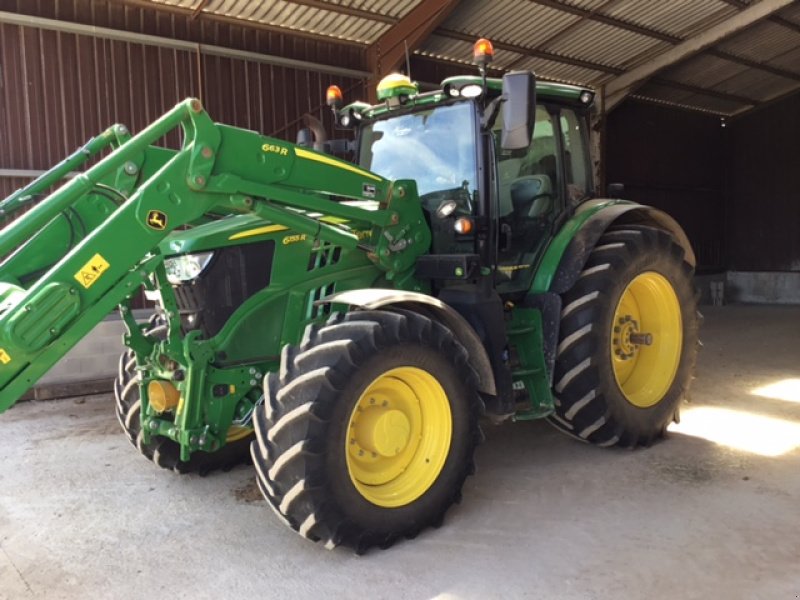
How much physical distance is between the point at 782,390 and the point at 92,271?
20.0ft

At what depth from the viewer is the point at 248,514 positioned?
3.81 metres

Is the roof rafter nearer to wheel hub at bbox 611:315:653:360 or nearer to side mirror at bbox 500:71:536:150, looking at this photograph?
wheel hub at bbox 611:315:653:360

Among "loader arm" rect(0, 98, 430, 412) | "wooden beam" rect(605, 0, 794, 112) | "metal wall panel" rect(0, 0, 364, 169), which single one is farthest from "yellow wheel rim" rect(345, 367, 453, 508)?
"wooden beam" rect(605, 0, 794, 112)

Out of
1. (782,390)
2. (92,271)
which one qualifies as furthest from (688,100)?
(92,271)

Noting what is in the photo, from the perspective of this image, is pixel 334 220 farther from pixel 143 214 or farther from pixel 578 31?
pixel 578 31

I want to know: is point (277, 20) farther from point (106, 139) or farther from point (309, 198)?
point (309, 198)

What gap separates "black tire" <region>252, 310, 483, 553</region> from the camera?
298 centimetres

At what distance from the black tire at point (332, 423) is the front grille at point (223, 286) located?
0.61 meters

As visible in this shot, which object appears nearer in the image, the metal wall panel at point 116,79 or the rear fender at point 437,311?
the rear fender at point 437,311

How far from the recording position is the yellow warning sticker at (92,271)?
9.26ft

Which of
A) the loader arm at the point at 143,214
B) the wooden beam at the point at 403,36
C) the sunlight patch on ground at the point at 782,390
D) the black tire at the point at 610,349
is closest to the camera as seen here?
the loader arm at the point at 143,214

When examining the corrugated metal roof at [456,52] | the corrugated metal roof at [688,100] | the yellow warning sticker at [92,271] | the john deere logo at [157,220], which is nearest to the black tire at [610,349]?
the john deere logo at [157,220]

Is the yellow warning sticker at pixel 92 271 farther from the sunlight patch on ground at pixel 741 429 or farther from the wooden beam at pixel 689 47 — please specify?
the wooden beam at pixel 689 47

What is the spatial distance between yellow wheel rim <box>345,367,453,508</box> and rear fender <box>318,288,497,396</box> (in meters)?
0.34
